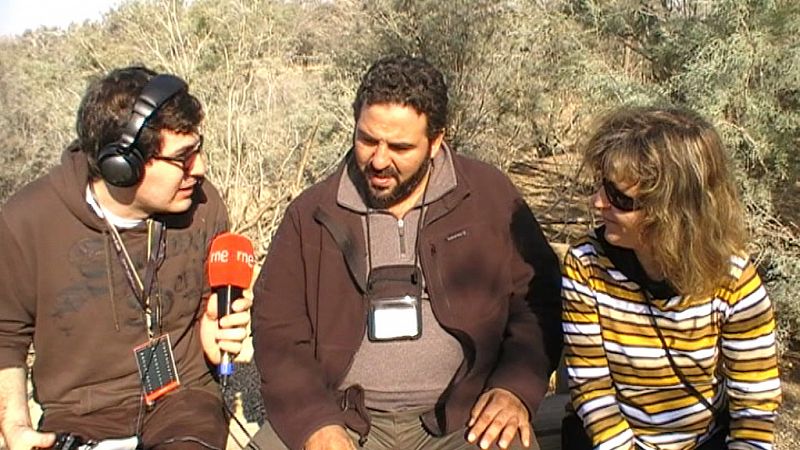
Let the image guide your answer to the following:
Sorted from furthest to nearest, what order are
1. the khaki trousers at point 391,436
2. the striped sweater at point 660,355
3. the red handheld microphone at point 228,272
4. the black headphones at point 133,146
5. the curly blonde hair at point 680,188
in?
the khaki trousers at point 391,436 → the red handheld microphone at point 228,272 → the black headphones at point 133,146 → the striped sweater at point 660,355 → the curly blonde hair at point 680,188

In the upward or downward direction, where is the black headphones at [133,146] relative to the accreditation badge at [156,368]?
upward

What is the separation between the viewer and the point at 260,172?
723 centimetres

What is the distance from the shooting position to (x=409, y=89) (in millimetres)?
3172

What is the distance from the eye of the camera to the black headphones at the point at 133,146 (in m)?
2.85

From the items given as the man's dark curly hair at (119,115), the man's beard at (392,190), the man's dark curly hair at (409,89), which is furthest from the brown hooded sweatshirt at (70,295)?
the man's dark curly hair at (409,89)

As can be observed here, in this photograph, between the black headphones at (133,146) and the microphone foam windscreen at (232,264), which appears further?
the microphone foam windscreen at (232,264)

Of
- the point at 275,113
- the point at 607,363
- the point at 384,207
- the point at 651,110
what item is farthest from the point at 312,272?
the point at 275,113

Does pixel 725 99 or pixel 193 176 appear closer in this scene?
pixel 193 176

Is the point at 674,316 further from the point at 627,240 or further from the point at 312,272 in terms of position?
the point at 312,272

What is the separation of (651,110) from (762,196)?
3.64m

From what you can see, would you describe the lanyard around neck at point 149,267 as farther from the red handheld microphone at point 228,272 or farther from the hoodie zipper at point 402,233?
the hoodie zipper at point 402,233

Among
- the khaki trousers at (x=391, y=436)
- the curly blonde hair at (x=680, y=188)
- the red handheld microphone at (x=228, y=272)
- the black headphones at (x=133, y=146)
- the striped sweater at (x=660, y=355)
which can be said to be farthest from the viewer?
the khaki trousers at (x=391, y=436)

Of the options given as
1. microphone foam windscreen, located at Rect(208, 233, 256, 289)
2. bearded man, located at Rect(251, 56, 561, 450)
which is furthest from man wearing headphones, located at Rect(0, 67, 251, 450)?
bearded man, located at Rect(251, 56, 561, 450)

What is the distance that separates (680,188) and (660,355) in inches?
22.2
